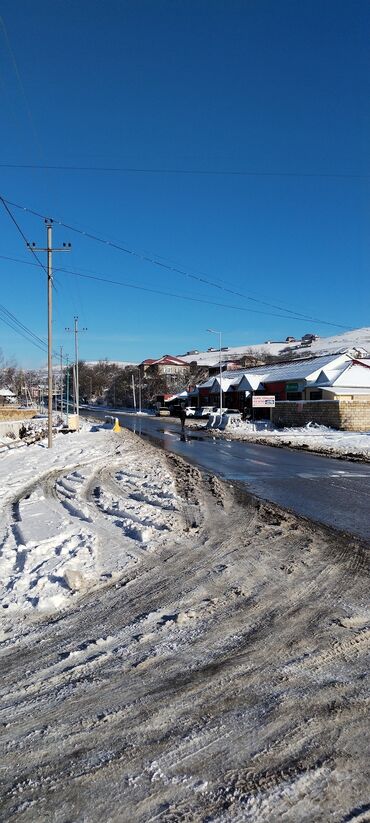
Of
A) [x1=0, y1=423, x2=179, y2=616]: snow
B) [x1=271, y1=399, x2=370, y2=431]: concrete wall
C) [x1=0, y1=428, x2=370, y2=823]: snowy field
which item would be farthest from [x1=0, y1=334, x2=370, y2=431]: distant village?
[x1=0, y1=428, x2=370, y2=823]: snowy field

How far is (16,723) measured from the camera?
3242mm

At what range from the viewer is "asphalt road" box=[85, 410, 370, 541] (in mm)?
Result: 9531

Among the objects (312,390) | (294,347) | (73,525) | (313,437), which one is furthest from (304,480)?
(294,347)

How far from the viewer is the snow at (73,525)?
5.73 metres

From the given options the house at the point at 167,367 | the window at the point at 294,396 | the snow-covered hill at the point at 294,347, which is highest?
the snow-covered hill at the point at 294,347

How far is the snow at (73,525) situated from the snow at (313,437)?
11044 mm

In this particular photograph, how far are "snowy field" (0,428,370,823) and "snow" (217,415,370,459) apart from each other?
629 inches

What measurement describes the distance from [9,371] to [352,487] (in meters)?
144

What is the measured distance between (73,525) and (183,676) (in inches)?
199

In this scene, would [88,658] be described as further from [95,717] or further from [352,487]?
[352,487]

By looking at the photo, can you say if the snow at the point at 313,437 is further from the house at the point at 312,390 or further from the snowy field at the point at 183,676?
the snowy field at the point at 183,676

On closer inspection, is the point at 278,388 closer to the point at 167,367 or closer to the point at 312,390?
the point at 312,390

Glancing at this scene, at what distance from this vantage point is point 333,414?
38.5 m

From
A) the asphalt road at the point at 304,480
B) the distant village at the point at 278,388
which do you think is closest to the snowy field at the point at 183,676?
the asphalt road at the point at 304,480
